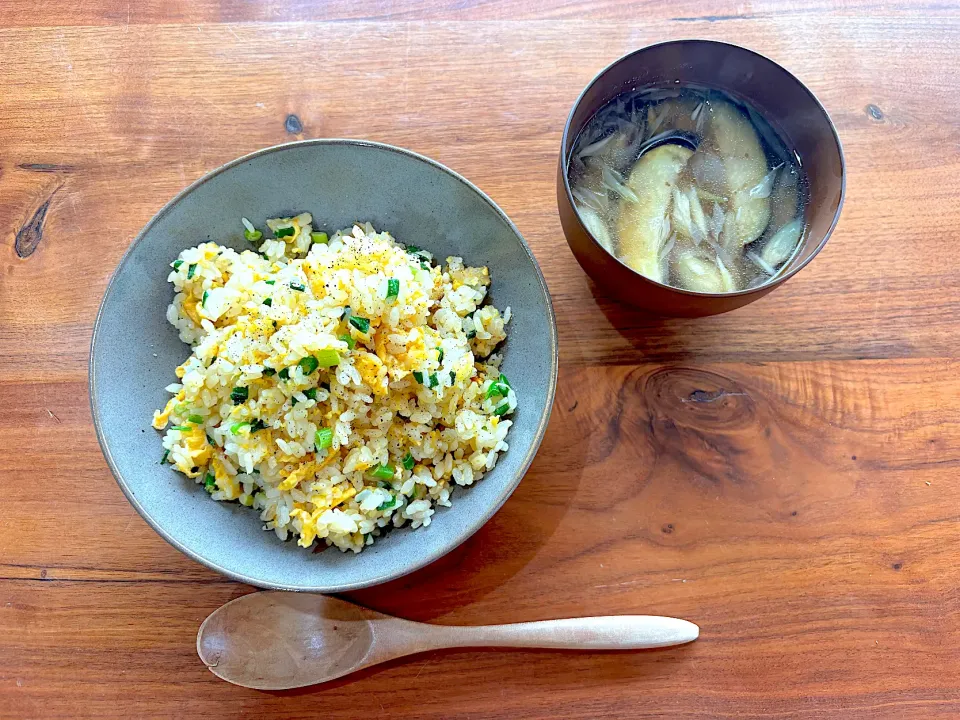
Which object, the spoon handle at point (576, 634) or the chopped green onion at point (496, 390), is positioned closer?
the chopped green onion at point (496, 390)

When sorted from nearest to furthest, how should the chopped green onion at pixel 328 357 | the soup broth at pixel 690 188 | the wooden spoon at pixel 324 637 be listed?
1. the chopped green onion at pixel 328 357
2. the soup broth at pixel 690 188
3. the wooden spoon at pixel 324 637

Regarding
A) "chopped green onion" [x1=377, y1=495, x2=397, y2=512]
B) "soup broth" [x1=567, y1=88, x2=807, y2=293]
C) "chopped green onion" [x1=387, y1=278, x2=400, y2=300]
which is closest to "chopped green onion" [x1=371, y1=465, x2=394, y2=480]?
"chopped green onion" [x1=377, y1=495, x2=397, y2=512]

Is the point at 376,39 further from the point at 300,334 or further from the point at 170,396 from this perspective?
the point at 170,396

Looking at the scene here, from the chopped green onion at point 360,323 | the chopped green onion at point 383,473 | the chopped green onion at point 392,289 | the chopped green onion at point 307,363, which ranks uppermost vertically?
the chopped green onion at point 392,289

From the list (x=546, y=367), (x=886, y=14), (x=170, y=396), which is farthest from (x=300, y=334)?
(x=886, y=14)

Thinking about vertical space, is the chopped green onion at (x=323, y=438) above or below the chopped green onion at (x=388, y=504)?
above

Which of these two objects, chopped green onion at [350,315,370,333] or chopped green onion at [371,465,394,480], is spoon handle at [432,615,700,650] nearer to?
chopped green onion at [371,465,394,480]

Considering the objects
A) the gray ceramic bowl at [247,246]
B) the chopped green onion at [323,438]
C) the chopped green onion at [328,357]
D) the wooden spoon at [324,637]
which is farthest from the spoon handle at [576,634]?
the chopped green onion at [328,357]

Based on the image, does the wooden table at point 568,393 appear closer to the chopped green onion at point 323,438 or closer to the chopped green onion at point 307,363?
the chopped green onion at point 323,438
